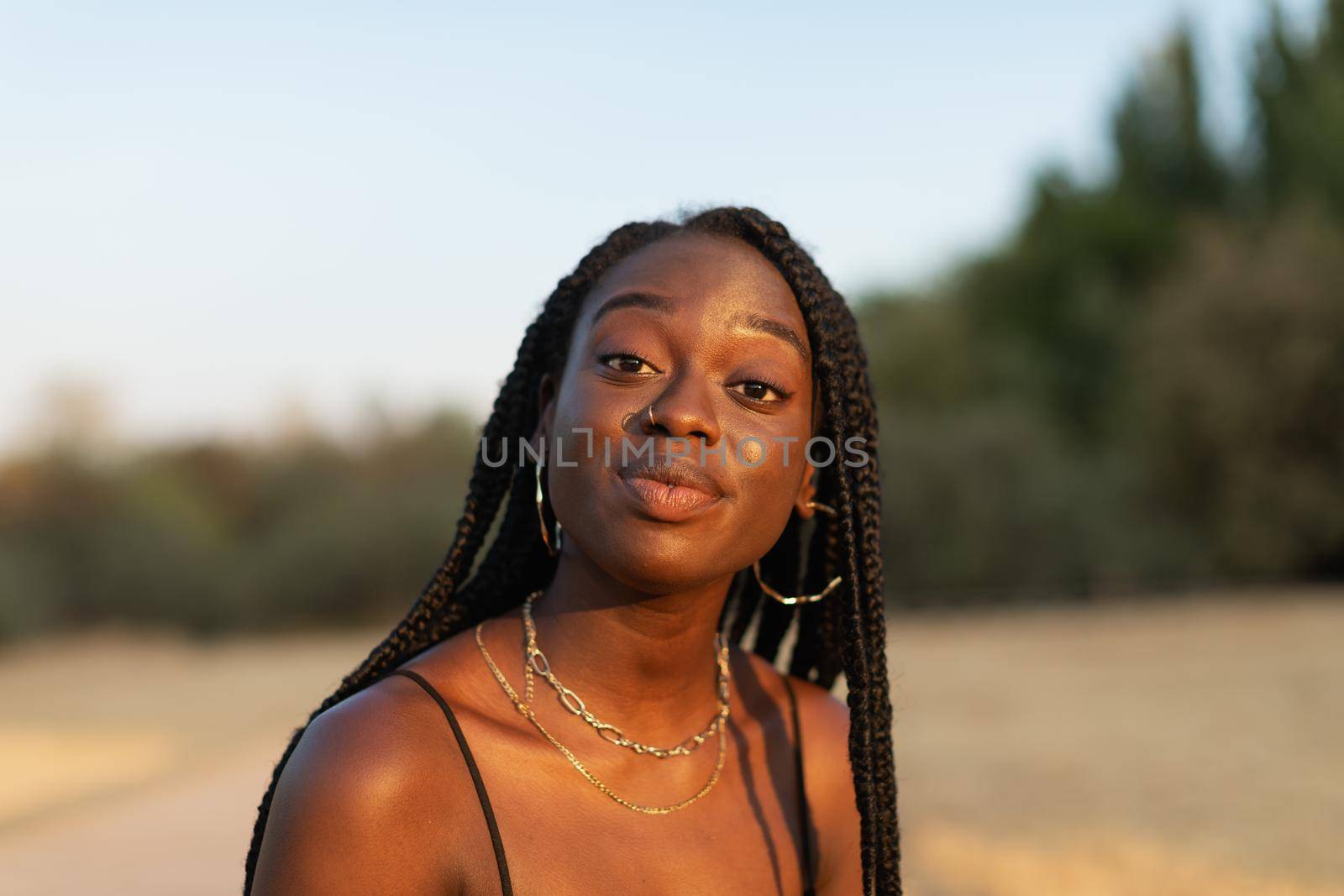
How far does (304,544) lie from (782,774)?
646 inches

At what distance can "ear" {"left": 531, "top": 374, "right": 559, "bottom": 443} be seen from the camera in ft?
7.98

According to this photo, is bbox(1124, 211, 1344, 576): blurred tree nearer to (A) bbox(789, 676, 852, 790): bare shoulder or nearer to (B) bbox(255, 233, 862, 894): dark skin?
(A) bbox(789, 676, 852, 790): bare shoulder

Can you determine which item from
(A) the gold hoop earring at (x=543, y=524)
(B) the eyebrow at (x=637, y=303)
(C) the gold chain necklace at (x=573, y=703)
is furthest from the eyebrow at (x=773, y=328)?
(C) the gold chain necklace at (x=573, y=703)

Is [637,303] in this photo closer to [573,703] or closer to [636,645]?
[636,645]

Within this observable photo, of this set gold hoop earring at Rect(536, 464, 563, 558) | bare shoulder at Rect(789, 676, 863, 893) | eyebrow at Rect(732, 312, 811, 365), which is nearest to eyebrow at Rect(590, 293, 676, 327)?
eyebrow at Rect(732, 312, 811, 365)

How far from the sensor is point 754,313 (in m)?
2.24

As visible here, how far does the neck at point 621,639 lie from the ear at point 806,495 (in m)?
0.25

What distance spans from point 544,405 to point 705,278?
488mm

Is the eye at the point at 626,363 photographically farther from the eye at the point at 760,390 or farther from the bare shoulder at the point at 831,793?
the bare shoulder at the point at 831,793

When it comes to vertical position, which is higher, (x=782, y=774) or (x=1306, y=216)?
(x=1306, y=216)

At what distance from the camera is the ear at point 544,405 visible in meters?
2.43

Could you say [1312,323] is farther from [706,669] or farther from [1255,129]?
[706,669]

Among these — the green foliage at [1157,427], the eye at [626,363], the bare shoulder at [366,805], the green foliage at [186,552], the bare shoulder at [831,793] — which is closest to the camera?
the bare shoulder at [366,805]

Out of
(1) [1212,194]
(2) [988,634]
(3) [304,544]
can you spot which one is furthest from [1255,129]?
(3) [304,544]
